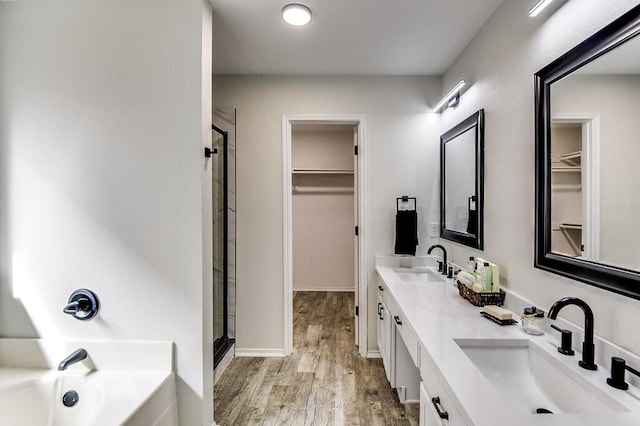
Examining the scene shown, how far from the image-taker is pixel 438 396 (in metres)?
1.21

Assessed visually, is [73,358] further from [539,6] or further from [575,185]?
[539,6]

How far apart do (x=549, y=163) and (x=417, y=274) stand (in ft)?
5.09

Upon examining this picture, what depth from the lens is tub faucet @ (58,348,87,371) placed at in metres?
1.67

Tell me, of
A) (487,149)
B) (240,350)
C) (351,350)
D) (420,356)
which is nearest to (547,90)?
(487,149)

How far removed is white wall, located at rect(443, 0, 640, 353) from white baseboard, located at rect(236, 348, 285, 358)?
72.7 inches

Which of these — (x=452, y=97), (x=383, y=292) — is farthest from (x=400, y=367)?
(x=452, y=97)

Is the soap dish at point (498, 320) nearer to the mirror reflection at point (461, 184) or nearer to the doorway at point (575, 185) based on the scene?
the doorway at point (575, 185)

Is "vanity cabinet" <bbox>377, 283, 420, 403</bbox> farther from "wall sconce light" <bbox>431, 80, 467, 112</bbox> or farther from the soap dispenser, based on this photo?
"wall sconce light" <bbox>431, 80, 467, 112</bbox>

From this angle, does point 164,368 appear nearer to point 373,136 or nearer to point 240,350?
point 240,350

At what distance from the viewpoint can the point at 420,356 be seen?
1468mm

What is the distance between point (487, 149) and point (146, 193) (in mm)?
2053

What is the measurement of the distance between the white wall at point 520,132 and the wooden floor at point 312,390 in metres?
1.20

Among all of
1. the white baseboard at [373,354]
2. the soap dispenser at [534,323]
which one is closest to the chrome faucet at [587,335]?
the soap dispenser at [534,323]

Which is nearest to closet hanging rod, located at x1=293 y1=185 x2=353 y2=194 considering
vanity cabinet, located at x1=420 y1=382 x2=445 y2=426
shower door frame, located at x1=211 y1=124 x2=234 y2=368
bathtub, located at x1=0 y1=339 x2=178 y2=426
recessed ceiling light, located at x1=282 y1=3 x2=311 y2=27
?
shower door frame, located at x1=211 y1=124 x2=234 y2=368
